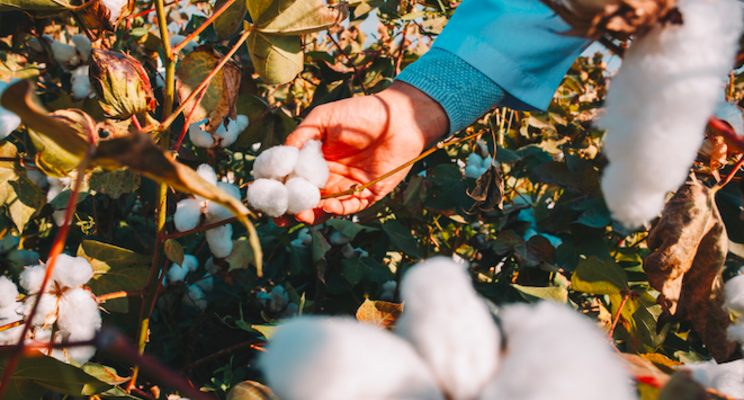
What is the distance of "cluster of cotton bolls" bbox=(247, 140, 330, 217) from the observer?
835 millimetres

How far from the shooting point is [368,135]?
113cm

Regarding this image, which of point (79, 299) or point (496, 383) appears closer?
point (496, 383)

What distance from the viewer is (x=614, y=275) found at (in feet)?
2.64

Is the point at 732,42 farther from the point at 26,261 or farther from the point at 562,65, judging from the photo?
the point at 26,261

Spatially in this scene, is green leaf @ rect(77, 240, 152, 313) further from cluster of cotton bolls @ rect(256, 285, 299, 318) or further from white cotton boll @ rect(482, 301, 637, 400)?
white cotton boll @ rect(482, 301, 637, 400)

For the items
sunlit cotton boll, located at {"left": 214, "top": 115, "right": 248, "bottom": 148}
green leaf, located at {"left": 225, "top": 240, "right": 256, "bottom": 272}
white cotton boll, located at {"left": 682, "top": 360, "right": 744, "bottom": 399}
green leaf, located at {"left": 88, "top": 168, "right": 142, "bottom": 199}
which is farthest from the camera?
sunlit cotton boll, located at {"left": 214, "top": 115, "right": 248, "bottom": 148}

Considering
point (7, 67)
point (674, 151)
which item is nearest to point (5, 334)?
point (7, 67)

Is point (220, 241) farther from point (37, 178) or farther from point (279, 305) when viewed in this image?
point (37, 178)

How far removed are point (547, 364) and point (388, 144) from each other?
1009mm

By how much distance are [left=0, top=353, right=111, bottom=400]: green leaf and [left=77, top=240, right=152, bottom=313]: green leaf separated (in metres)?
0.28

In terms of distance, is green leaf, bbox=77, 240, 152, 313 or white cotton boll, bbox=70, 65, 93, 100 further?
white cotton boll, bbox=70, 65, 93, 100

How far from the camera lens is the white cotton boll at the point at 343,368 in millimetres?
212

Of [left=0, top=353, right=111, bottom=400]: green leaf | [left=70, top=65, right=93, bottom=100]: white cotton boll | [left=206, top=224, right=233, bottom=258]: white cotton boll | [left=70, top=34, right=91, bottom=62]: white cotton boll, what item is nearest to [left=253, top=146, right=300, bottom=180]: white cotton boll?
[left=206, top=224, right=233, bottom=258]: white cotton boll

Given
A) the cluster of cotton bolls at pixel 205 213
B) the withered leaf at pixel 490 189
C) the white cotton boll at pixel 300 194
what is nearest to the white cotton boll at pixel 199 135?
the cluster of cotton bolls at pixel 205 213
